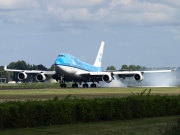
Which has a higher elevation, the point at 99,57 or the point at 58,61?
the point at 99,57

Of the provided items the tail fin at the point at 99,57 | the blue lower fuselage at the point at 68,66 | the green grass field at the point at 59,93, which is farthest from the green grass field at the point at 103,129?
the tail fin at the point at 99,57

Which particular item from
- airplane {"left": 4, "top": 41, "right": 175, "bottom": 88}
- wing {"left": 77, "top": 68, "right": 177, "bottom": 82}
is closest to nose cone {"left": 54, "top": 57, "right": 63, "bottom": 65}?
airplane {"left": 4, "top": 41, "right": 175, "bottom": 88}

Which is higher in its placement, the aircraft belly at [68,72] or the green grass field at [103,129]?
the aircraft belly at [68,72]

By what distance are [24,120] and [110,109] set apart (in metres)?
5.78

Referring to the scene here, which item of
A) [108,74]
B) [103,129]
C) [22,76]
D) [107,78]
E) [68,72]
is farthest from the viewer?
[22,76]

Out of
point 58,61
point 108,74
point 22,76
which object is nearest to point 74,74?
point 58,61

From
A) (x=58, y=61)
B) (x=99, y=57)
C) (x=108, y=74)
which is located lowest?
(x=108, y=74)

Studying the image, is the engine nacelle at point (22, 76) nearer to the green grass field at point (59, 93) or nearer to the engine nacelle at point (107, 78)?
the engine nacelle at point (107, 78)

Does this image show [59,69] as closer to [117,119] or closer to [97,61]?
[97,61]

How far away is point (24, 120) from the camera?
85.5ft

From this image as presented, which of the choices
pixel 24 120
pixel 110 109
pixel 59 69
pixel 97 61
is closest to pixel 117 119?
pixel 110 109

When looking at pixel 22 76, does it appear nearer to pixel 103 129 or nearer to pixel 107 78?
pixel 107 78

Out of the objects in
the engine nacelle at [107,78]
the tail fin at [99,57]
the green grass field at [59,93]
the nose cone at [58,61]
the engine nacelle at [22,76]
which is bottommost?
the green grass field at [59,93]

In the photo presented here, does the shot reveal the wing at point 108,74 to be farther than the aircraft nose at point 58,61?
Yes
